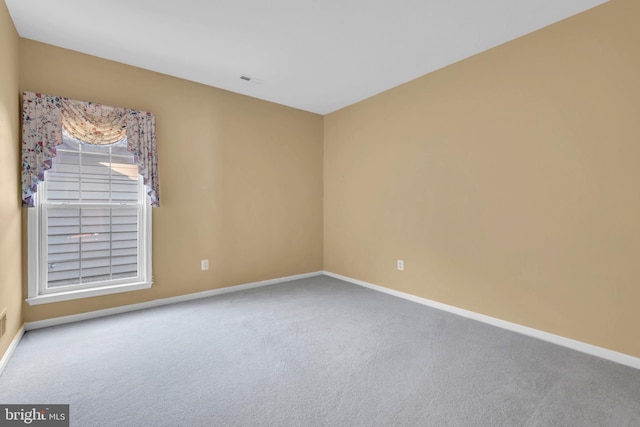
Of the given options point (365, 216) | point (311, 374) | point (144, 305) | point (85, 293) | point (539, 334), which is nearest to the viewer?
point (311, 374)

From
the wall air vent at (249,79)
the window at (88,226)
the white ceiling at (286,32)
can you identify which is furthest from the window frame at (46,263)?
the wall air vent at (249,79)

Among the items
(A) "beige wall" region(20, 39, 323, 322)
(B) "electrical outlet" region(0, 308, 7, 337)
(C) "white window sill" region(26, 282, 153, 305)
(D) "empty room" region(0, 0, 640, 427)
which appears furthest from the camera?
(A) "beige wall" region(20, 39, 323, 322)

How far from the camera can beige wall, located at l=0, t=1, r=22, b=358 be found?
2.08m

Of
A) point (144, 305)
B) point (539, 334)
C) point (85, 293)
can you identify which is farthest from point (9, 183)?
point (539, 334)

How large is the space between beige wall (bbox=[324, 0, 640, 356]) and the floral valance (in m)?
2.67

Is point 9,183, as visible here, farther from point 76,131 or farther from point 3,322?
point 3,322

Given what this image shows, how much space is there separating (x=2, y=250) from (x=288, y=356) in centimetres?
213

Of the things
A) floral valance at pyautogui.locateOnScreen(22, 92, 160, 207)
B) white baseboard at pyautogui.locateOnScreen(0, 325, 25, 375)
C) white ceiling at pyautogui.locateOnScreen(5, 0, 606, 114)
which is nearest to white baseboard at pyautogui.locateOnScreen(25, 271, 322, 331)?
white baseboard at pyautogui.locateOnScreen(0, 325, 25, 375)

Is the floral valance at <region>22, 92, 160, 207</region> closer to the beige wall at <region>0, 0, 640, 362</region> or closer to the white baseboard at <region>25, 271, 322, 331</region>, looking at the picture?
the beige wall at <region>0, 0, 640, 362</region>

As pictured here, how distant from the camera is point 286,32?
2.52 metres

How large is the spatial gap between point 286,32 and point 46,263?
2.99m

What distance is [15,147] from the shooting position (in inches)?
95.3

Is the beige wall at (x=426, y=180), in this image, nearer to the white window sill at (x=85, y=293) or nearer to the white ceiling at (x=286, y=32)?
the white window sill at (x=85, y=293)

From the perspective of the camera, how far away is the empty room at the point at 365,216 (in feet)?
6.04
